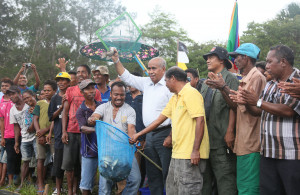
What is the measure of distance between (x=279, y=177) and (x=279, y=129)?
1.71 ft

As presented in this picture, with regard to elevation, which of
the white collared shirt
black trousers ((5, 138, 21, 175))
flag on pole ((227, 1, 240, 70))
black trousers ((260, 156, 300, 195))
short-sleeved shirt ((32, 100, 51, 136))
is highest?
flag on pole ((227, 1, 240, 70))

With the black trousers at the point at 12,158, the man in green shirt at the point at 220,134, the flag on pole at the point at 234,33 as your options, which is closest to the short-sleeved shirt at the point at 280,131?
the man in green shirt at the point at 220,134

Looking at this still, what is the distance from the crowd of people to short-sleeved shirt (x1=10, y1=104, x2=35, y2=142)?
1.56 ft

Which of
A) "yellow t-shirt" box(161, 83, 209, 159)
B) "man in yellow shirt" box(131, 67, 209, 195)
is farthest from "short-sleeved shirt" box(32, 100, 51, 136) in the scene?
"yellow t-shirt" box(161, 83, 209, 159)

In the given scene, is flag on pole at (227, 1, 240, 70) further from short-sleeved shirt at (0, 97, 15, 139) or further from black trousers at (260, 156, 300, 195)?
short-sleeved shirt at (0, 97, 15, 139)

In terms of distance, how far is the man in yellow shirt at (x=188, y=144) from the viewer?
3.51 m

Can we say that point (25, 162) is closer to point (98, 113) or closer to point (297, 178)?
point (98, 113)

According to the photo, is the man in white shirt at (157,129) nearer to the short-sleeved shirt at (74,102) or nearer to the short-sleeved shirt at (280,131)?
the short-sleeved shirt at (74,102)

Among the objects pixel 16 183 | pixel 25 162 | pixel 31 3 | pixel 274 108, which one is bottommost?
pixel 16 183

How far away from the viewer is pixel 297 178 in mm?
2906

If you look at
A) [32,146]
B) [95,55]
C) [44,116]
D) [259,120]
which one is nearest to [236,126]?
[259,120]

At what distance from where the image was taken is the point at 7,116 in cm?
695

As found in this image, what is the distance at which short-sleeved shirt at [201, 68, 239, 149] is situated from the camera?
12.6 feet

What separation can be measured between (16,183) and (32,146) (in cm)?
104
